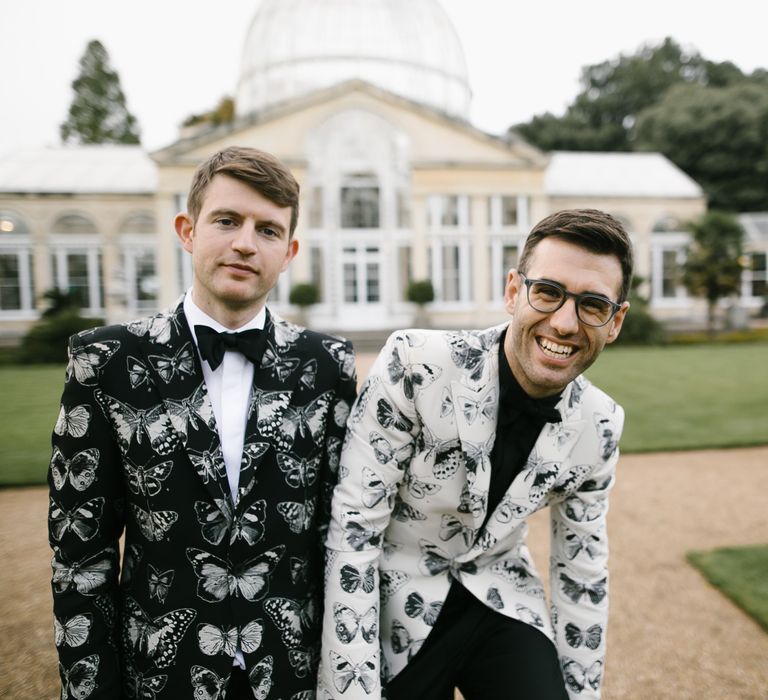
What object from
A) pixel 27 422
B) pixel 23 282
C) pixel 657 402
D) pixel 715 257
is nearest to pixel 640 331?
pixel 715 257

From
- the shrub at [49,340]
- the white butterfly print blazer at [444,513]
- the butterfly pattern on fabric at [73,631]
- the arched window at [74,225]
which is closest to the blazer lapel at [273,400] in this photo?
the white butterfly print blazer at [444,513]

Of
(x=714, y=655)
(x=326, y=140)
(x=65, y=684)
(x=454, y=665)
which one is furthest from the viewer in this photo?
(x=326, y=140)

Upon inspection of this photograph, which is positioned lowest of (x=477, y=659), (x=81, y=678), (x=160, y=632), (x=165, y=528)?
(x=477, y=659)

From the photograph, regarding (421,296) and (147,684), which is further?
(421,296)

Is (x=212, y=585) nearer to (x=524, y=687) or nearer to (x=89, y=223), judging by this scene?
(x=524, y=687)

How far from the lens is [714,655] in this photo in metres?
3.12

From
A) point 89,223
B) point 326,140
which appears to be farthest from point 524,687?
point 89,223

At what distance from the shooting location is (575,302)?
5.73 ft

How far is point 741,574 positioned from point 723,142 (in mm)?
38438

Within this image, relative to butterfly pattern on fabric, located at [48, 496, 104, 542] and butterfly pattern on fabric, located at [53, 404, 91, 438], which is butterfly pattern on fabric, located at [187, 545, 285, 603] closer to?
butterfly pattern on fabric, located at [48, 496, 104, 542]

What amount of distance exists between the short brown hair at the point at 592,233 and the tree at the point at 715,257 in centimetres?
2010

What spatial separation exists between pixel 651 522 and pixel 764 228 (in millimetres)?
27328

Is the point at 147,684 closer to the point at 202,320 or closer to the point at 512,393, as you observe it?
the point at 202,320

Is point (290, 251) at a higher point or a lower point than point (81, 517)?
higher
